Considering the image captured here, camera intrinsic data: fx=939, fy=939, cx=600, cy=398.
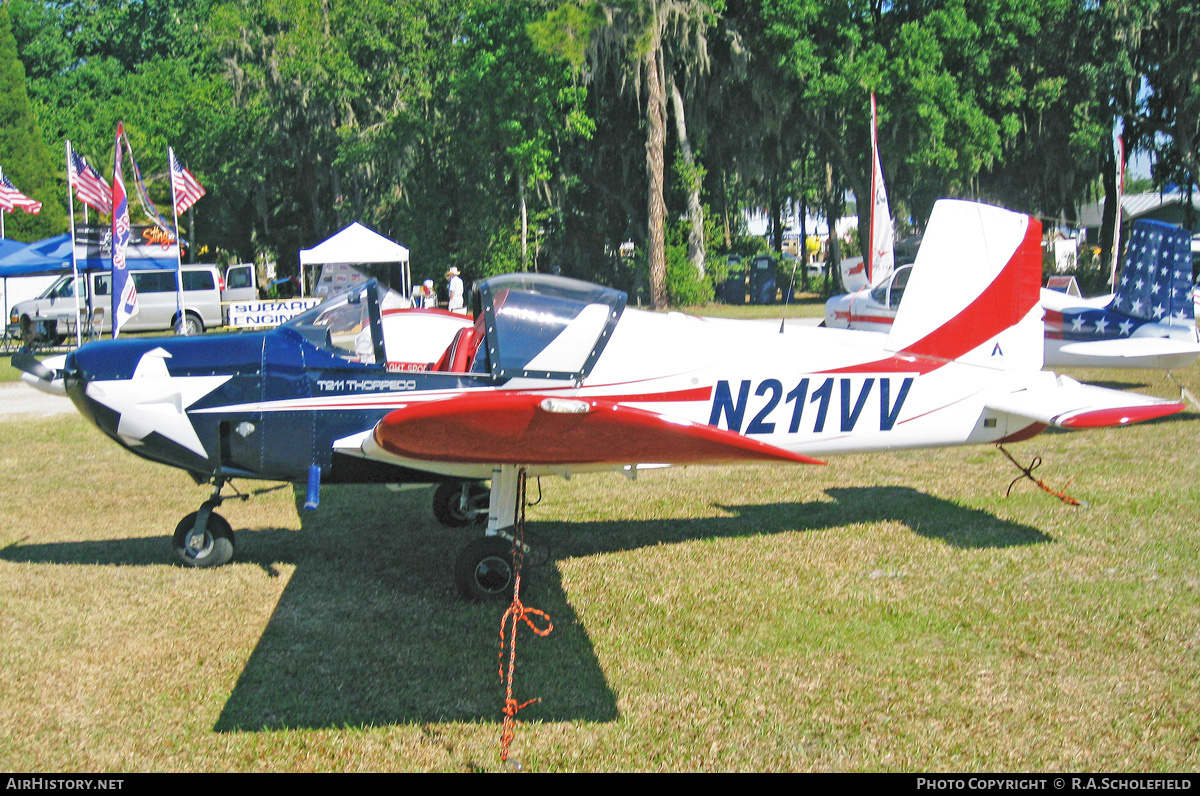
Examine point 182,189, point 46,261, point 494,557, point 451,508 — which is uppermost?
point 182,189

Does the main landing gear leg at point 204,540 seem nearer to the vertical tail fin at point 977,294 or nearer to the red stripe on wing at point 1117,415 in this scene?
the vertical tail fin at point 977,294

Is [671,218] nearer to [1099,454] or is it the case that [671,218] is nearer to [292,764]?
[1099,454]

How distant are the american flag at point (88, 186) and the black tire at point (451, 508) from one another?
47.5 feet

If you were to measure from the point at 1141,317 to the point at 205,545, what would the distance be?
10.0 metres

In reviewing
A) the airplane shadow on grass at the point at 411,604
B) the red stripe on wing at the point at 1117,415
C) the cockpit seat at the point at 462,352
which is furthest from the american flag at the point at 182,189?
the red stripe on wing at the point at 1117,415

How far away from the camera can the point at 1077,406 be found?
18.1ft

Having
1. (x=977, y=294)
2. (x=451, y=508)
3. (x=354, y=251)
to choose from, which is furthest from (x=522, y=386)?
(x=354, y=251)

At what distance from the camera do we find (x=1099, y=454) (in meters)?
8.39

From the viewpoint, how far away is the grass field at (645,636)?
3715 millimetres

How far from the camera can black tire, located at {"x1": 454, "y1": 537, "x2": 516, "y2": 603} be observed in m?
5.12

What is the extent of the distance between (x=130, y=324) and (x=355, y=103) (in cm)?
1395

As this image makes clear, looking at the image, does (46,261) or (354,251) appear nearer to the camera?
(46,261)

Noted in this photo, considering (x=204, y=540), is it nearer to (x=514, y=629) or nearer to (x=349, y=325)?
(x=349, y=325)

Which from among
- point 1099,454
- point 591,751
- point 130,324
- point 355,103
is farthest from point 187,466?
point 355,103
